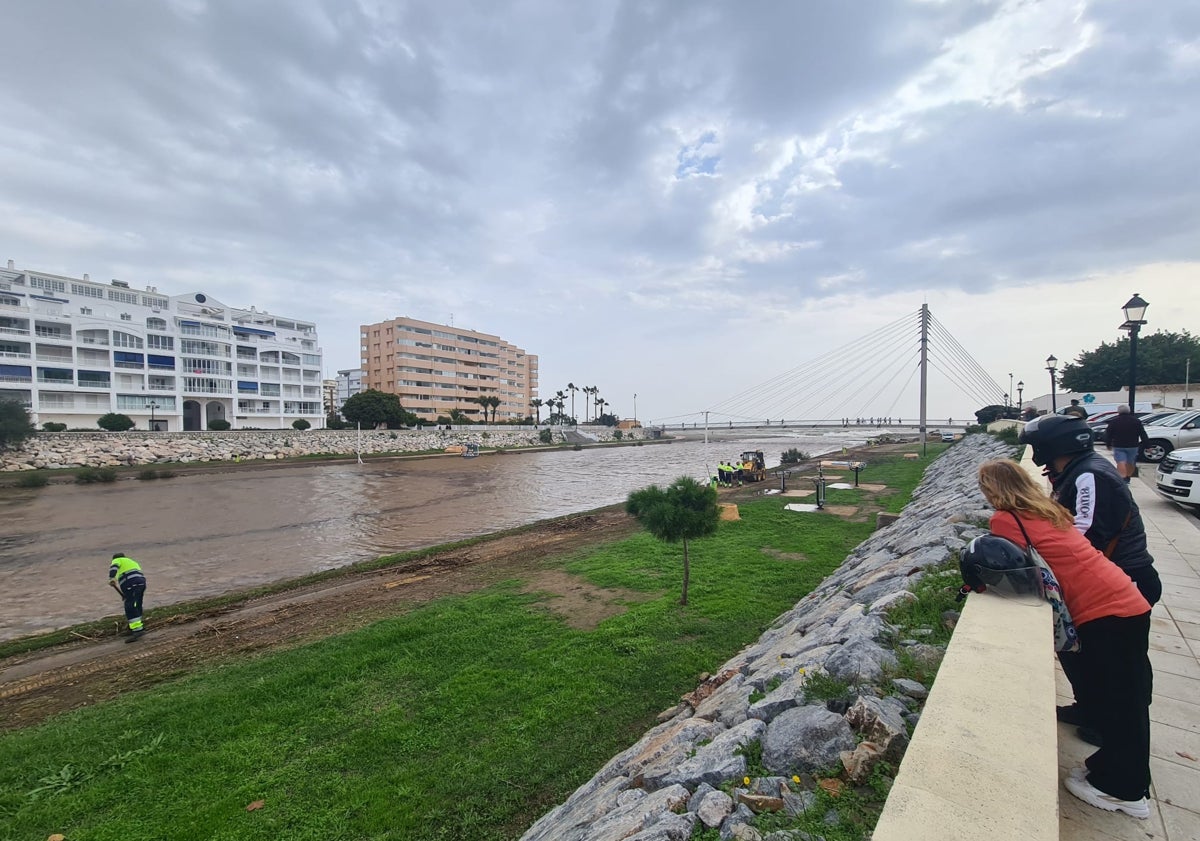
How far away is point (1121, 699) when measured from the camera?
229 cm

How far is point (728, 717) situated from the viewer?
12.3 feet

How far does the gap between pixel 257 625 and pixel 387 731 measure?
5498 mm

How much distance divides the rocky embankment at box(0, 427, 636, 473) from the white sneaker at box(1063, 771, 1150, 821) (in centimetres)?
5452

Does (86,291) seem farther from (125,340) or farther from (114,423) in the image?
(114,423)

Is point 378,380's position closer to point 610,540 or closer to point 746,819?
point 610,540

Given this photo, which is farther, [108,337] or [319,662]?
[108,337]

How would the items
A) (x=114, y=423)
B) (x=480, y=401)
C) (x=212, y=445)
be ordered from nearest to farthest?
(x=114, y=423) < (x=212, y=445) < (x=480, y=401)

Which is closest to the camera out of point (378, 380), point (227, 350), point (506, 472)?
point (506, 472)

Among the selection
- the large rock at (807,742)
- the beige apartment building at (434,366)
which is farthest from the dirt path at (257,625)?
the beige apartment building at (434,366)

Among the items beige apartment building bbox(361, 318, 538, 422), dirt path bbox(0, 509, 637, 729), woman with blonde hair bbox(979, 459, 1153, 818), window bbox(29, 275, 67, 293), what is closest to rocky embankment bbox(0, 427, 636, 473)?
beige apartment building bbox(361, 318, 538, 422)

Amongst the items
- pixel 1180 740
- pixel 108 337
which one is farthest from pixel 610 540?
pixel 108 337

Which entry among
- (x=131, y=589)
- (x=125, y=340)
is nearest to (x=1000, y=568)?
(x=131, y=589)

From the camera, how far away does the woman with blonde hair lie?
220 centimetres

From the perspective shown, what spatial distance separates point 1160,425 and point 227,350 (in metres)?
83.3
